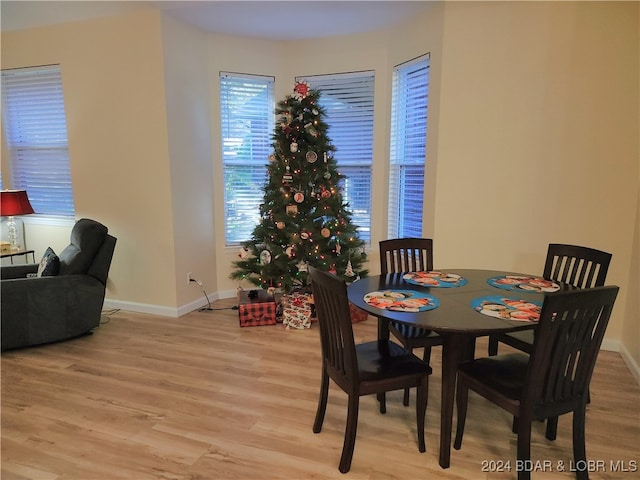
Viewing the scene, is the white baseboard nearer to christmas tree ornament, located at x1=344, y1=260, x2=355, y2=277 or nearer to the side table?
the side table

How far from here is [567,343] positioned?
5.39ft

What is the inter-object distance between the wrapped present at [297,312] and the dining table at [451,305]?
133cm

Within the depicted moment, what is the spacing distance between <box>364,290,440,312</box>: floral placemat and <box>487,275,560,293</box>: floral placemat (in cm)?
52

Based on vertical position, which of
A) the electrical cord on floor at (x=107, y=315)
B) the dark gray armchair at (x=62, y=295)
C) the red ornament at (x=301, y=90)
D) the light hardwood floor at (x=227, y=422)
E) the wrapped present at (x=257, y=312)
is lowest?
the electrical cord on floor at (x=107, y=315)

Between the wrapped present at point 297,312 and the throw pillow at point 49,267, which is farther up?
the throw pillow at point 49,267

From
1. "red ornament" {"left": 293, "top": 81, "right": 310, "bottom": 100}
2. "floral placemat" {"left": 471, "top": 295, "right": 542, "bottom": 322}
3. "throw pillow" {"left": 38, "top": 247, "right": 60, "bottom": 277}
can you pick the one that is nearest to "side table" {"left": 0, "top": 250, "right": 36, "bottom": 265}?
"throw pillow" {"left": 38, "top": 247, "right": 60, "bottom": 277}

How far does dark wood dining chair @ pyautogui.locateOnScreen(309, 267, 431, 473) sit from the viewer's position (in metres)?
1.83

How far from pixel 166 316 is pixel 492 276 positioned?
2.98 meters

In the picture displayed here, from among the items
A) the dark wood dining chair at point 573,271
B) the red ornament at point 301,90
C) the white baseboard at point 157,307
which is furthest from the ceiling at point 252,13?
the white baseboard at point 157,307

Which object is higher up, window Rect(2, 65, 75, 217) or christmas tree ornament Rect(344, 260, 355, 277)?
window Rect(2, 65, 75, 217)

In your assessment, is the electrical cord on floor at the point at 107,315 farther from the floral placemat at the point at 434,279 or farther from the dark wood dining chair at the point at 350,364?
the floral placemat at the point at 434,279

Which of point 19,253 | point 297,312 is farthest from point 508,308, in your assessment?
point 19,253

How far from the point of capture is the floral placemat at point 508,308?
1.83 metres

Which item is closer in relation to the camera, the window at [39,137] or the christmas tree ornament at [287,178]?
the christmas tree ornament at [287,178]
